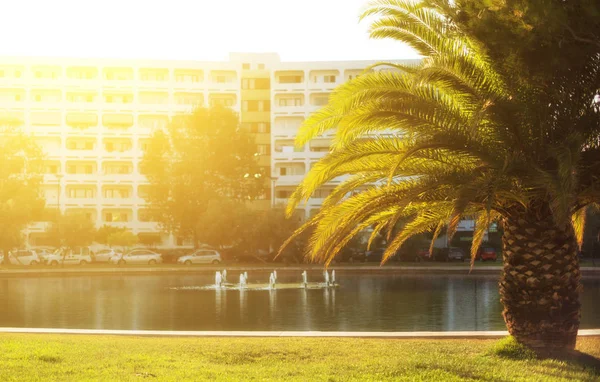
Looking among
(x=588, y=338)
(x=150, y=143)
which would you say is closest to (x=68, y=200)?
(x=150, y=143)

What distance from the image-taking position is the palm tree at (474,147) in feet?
37.1

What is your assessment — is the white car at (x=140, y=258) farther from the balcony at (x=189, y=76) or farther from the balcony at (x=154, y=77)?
the balcony at (x=189, y=76)

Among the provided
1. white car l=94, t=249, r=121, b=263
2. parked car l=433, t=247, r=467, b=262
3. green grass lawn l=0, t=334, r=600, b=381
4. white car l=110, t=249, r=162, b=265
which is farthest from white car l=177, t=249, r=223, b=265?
green grass lawn l=0, t=334, r=600, b=381

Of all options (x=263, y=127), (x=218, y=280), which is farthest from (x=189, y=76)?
(x=218, y=280)

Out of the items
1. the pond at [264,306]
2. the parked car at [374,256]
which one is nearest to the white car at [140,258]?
the parked car at [374,256]

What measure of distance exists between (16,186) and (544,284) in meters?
47.8

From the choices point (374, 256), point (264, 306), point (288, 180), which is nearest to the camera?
point (264, 306)

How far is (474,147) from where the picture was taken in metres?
11.4

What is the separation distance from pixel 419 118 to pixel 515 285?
9.96 feet

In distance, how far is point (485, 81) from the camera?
11781mm

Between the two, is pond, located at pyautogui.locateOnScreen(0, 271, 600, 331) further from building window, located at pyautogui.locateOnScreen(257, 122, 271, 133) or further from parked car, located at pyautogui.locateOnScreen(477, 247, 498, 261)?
building window, located at pyautogui.locateOnScreen(257, 122, 271, 133)

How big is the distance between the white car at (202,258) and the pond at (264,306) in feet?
57.5

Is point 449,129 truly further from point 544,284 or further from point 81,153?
point 81,153

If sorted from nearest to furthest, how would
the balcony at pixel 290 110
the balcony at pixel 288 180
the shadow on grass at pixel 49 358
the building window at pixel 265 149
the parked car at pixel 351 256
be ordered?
the shadow on grass at pixel 49 358
the parked car at pixel 351 256
the balcony at pixel 288 180
the balcony at pixel 290 110
the building window at pixel 265 149
